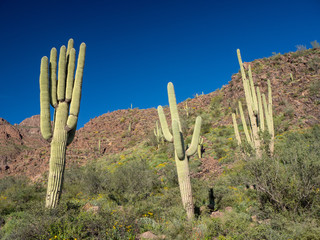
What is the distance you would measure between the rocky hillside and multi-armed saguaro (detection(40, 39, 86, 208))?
10.2 metres

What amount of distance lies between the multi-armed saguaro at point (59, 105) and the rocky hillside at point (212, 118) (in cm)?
1023

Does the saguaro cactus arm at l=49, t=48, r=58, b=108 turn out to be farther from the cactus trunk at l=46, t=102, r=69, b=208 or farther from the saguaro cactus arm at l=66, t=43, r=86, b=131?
the saguaro cactus arm at l=66, t=43, r=86, b=131

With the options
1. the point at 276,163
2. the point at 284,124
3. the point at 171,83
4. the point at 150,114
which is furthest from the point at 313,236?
the point at 150,114

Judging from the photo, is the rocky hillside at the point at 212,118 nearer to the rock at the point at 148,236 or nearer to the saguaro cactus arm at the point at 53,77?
the rock at the point at 148,236

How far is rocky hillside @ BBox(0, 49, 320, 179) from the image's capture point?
20453 millimetres

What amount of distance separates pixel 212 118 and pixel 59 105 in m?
23.2

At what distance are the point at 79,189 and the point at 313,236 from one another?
11.8 m

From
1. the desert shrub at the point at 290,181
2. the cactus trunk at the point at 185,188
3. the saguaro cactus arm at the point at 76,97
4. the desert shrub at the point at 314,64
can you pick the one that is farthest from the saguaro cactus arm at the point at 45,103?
the desert shrub at the point at 314,64

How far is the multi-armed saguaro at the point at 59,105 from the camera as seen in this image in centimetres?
627

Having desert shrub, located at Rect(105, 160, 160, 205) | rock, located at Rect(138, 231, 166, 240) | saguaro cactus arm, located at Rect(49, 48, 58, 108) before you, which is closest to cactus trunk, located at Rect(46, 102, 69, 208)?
saguaro cactus arm, located at Rect(49, 48, 58, 108)

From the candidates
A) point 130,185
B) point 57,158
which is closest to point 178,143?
point 57,158

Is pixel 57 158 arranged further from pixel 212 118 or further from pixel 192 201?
pixel 212 118

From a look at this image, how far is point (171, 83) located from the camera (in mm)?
8102

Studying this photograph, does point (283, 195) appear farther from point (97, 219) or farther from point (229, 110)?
point (229, 110)
